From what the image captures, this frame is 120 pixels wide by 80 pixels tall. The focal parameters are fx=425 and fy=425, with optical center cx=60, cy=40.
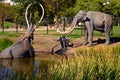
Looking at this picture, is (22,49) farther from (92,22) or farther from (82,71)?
(82,71)

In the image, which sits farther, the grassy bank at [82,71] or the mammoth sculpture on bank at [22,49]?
the mammoth sculpture on bank at [22,49]

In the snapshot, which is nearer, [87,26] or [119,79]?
[119,79]

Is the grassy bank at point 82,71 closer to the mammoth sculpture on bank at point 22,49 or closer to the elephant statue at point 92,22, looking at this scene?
the mammoth sculpture on bank at point 22,49

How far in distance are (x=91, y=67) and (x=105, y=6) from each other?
42.7 metres

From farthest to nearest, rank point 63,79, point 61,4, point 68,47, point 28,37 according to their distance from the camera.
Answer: point 61,4 → point 68,47 → point 28,37 → point 63,79

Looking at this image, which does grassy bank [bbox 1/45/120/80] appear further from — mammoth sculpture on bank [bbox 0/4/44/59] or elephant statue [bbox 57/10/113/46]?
elephant statue [bbox 57/10/113/46]

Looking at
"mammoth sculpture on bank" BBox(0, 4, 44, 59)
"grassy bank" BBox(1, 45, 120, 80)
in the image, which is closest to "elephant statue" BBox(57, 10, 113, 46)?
"mammoth sculpture on bank" BBox(0, 4, 44, 59)

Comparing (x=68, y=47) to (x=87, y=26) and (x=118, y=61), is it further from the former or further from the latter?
(x=118, y=61)

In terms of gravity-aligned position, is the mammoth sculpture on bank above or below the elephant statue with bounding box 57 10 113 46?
below

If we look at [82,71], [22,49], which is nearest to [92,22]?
[22,49]

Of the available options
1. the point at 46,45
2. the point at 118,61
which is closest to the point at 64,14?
the point at 46,45

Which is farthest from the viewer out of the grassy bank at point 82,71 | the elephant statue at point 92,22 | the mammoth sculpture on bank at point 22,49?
the elephant statue at point 92,22

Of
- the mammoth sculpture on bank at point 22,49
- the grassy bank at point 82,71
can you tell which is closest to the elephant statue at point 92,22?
the mammoth sculpture on bank at point 22,49

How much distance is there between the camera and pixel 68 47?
76.0 ft
